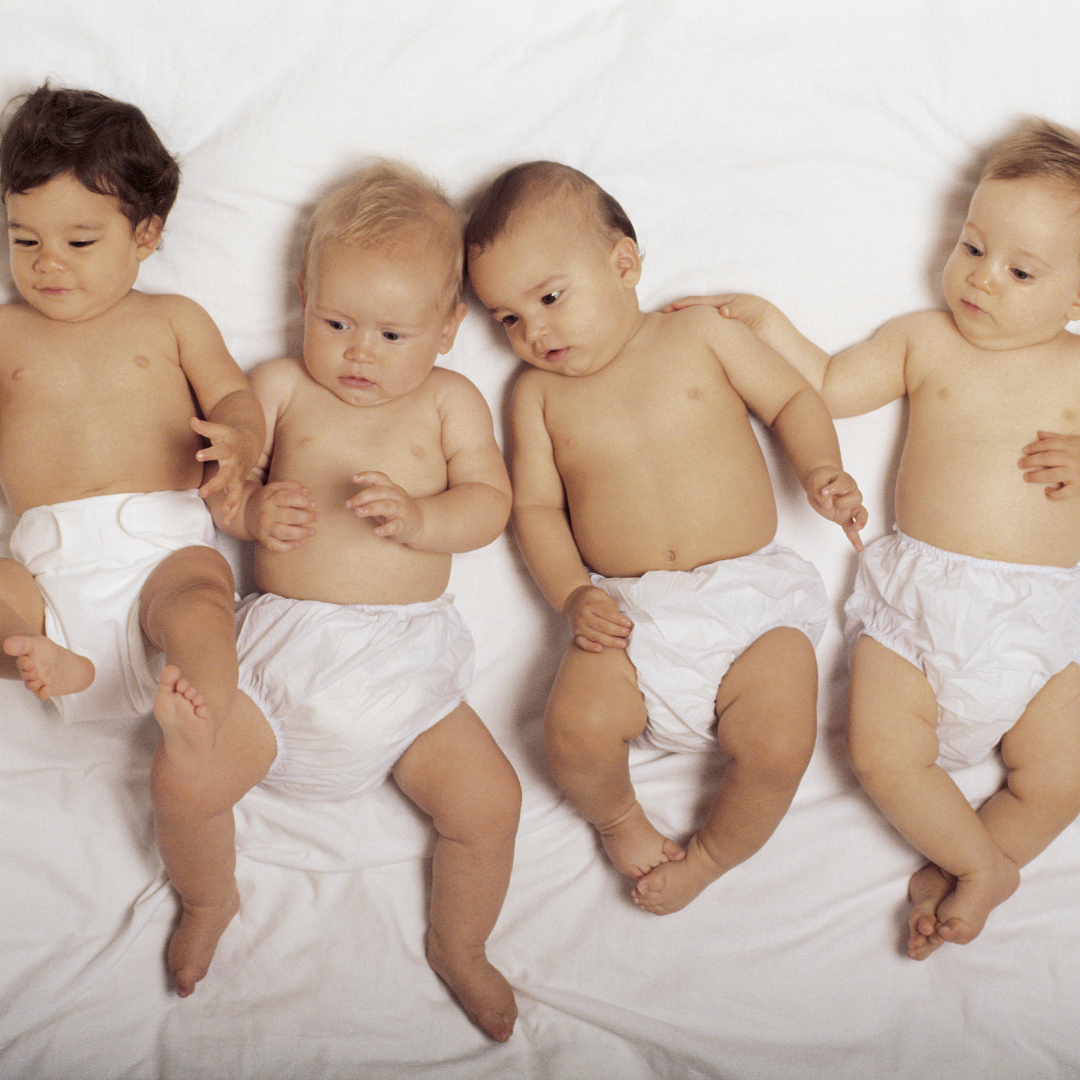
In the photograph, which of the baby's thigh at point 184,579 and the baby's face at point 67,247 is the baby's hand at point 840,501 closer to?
the baby's thigh at point 184,579

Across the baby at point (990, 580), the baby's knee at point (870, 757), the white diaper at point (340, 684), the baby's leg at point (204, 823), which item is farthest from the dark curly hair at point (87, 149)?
the baby's knee at point (870, 757)

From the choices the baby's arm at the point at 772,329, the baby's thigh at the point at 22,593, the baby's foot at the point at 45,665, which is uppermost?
the baby's arm at the point at 772,329

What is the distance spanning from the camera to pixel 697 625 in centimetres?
176

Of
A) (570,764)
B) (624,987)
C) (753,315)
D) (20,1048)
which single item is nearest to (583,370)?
(753,315)

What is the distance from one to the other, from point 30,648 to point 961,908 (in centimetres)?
147

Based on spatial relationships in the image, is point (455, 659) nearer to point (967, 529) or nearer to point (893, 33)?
point (967, 529)

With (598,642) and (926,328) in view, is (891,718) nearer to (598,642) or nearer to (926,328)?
(598,642)

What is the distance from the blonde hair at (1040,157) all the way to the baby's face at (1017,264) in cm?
2

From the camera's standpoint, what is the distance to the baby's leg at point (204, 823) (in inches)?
64.1

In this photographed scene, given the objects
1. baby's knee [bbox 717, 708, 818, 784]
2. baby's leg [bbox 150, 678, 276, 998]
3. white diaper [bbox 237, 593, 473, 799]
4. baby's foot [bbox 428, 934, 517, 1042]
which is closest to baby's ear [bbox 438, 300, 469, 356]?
white diaper [bbox 237, 593, 473, 799]

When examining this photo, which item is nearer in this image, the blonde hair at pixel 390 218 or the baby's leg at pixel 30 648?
the baby's leg at pixel 30 648

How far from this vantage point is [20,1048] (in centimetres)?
166

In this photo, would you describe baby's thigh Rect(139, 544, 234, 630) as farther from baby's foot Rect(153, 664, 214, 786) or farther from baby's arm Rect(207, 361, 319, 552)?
baby's foot Rect(153, 664, 214, 786)

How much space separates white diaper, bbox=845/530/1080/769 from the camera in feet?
5.81
